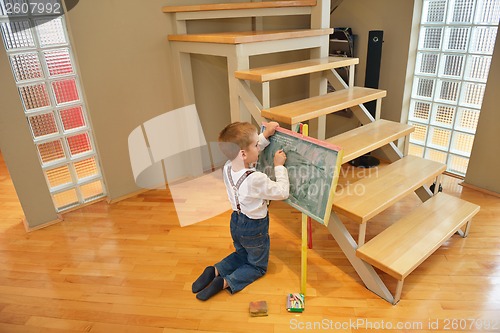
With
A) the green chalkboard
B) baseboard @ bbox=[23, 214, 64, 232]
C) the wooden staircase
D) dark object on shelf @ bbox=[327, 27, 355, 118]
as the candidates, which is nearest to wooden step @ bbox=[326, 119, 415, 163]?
the wooden staircase

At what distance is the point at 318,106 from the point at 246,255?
3.17 ft

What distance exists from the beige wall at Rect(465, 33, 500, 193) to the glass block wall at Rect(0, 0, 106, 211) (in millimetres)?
2999

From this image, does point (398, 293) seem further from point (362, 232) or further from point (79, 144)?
point (79, 144)

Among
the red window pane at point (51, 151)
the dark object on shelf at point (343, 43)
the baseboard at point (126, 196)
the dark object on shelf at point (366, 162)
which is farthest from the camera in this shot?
the dark object on shelf at point (366, 162)

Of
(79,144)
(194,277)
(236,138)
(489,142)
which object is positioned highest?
(236,138)

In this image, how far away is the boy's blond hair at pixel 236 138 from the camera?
1698 millimetres

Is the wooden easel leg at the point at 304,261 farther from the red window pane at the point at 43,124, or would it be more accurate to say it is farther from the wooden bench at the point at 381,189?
the red window pane at the point at 43,124

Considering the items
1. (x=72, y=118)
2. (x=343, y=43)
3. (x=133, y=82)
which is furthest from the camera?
(x=343, y=43)

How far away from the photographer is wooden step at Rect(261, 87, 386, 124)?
1900 millimetres

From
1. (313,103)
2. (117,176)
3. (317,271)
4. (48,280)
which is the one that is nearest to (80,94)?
(117,176)

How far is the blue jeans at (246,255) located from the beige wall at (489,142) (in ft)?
6.26

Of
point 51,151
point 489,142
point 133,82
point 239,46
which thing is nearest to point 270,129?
point 239,46

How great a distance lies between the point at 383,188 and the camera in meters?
1.93

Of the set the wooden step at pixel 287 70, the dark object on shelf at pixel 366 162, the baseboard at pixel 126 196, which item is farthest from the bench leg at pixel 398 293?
the baseboard at pixel 126 196
